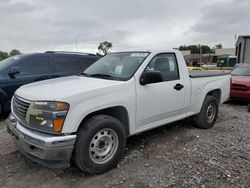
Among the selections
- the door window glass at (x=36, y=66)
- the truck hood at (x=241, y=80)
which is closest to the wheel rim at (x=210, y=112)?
the truck hood at (x=241, y=80)

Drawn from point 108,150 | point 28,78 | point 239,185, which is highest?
point 28,78

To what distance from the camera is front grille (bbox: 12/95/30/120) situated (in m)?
3.27

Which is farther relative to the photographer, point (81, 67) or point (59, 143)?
point (81, 67)

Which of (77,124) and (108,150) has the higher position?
(77,124)

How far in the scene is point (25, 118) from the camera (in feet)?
10.6

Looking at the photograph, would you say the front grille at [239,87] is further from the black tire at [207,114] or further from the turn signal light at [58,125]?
the turn signal light at [58,125]

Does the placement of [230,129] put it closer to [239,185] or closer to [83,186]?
[239,185]

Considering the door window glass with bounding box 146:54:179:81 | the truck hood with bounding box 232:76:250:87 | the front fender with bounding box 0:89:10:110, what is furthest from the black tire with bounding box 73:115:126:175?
the truck hood with bounding box 232:76:250:87

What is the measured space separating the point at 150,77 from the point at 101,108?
975 mm

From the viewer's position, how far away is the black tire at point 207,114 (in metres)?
5.32

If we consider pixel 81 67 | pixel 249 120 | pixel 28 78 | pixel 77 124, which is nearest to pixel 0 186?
pixel 77 124

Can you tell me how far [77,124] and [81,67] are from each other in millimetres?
4512

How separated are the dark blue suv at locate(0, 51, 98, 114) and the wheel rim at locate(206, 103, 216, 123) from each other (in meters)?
3.94

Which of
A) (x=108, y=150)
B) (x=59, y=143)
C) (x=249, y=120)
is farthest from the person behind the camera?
(x=249, y=120)
